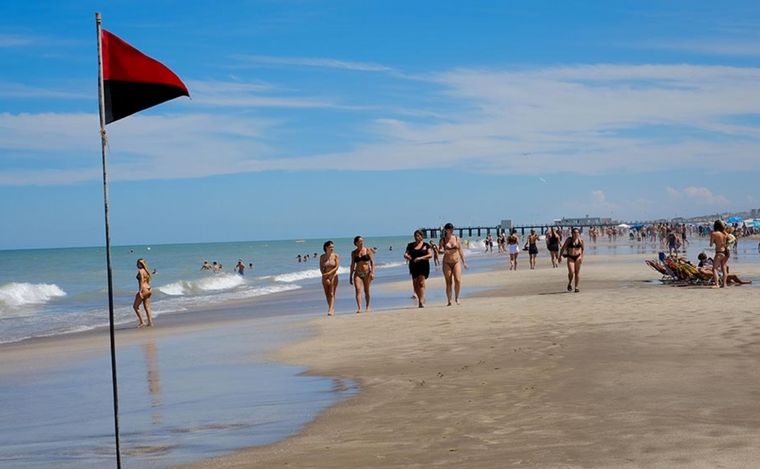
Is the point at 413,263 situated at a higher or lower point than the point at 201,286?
higher

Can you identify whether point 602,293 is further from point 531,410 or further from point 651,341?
point 531,410

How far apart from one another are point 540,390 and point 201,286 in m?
35.9

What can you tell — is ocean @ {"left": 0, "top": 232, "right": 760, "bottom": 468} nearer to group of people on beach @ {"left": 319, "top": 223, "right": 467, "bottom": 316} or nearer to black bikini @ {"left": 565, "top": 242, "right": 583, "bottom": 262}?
group of people on beach @ {"left": 319, "top": 223, "right": 467, "bottom": 316}

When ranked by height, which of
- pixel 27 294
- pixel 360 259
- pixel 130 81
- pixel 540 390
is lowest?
pixel 27 294

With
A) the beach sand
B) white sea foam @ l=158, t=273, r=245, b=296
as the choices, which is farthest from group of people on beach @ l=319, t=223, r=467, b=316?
white sea foam @ l=158, t=273, r=245, b=296

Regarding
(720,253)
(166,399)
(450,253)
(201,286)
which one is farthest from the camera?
(201,286)

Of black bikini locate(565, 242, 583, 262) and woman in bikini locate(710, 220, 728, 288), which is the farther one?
black bikini locate(565, 242, 583, 262)

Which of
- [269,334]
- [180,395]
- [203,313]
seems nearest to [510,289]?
[203,313]

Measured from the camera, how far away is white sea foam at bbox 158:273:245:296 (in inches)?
1526

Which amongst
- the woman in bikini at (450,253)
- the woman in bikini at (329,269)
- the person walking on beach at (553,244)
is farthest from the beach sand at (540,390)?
the person walking on beach at (553,244)

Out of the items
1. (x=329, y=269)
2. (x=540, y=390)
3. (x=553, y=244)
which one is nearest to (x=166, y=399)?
(x=540, y=390)

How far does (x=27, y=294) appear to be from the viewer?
40.8 metres

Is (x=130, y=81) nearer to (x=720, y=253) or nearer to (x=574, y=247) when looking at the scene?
(x=574, y=247)

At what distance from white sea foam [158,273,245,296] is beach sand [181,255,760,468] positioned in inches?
971
